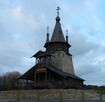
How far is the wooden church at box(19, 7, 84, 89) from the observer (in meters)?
28.2

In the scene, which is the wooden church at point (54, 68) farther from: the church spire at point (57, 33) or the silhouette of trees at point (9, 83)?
the silhouette of trees at point (9, 83)

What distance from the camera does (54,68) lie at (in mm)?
31547

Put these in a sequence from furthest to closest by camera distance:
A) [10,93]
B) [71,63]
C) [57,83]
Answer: [71,63] < [57,83] < [10,93]

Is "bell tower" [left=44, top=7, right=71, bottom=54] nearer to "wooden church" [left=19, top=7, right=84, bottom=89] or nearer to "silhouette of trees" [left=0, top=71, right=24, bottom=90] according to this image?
"wooden church" [left=19, top=7, right=84, bottom=89]

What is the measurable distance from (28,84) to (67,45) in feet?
44.5

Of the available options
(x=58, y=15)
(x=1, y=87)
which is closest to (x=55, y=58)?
(x=58, y=15)

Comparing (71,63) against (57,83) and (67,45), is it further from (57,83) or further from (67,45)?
(57,83)

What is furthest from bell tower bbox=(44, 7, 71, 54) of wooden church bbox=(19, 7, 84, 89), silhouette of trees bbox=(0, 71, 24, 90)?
silhouette of trees bbox=(0, 71, 24, 90)

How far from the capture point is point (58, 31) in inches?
1572

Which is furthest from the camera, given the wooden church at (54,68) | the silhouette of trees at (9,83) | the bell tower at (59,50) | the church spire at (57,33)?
the silhouette of trees at (9,83)

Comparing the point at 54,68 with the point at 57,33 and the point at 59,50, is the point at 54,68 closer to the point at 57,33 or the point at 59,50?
the point at 59,50

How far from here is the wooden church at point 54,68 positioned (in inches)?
1109

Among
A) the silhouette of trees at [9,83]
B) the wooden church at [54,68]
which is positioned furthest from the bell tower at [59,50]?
the silhouette of trees at [9,83]

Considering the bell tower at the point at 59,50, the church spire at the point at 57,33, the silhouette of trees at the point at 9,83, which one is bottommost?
the silhouette of trees at the point at 9,83
